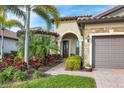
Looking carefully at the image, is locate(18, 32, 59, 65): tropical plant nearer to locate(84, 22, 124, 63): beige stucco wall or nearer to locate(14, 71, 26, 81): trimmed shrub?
locate(84, 22, 124, 63): beige stucco wall

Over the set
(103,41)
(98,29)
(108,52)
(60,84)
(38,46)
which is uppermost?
(98,29)

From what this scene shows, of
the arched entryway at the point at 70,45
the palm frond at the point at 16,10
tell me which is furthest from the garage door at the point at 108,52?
the arched entryway at the point at 70,45

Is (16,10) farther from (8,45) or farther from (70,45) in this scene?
(8,45)

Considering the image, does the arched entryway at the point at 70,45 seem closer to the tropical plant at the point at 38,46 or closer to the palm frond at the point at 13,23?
the palm frond at the point at 13,23

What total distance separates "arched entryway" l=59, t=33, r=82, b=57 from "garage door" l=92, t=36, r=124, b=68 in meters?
10.9

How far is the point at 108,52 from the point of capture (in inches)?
544

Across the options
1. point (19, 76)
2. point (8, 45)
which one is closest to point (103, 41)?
point (19, 76)

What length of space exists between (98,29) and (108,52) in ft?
→ 5.69

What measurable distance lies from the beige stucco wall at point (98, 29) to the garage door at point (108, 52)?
464 mm

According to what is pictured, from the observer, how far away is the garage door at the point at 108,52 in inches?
537

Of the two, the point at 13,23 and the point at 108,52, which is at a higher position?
the point at 13,23


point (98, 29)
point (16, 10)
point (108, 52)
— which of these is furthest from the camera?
point (108, 52)
